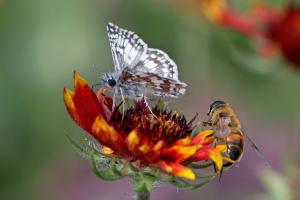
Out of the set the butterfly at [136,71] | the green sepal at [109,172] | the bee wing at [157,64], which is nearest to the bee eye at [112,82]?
the butterfly at [136,71]

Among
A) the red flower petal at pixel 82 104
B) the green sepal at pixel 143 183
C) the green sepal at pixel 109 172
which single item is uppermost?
the red flower petal at pixel 82 104

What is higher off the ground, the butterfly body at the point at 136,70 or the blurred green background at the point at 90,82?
the butterfly body at the point at 136,70

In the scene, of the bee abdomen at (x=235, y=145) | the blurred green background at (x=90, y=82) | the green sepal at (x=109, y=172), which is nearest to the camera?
the green sepal at (x=109, y=172)

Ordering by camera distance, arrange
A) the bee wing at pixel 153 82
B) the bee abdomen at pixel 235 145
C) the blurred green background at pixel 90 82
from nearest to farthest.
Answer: the bee wing at pixel 153 82 < the bee abdomen at pixel 235 145 < the blurred green background at pixel 90 82

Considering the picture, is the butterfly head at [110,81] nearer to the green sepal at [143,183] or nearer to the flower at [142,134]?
the flower at [142,134]

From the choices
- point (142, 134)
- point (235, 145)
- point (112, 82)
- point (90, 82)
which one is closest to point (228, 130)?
point (235, 145)

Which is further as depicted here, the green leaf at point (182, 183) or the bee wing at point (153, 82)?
the bee wing at point (153, 82)

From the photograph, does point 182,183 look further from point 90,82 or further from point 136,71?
point 90,82

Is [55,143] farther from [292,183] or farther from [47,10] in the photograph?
[292,183]

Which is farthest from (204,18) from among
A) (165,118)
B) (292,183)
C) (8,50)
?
(165,118)
